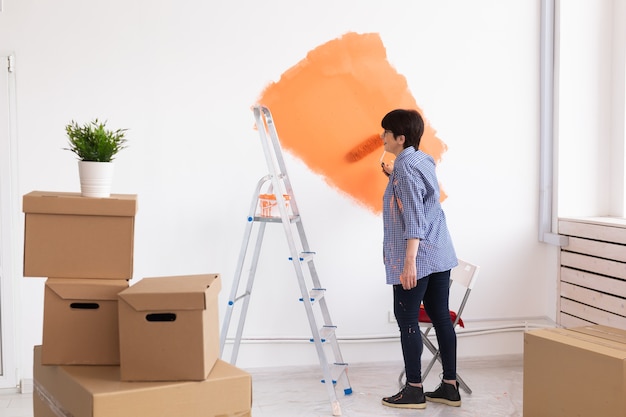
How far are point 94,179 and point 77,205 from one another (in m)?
0.13

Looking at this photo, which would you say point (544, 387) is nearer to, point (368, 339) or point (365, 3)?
point (368, 339)

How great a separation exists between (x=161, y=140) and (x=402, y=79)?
1.37 m

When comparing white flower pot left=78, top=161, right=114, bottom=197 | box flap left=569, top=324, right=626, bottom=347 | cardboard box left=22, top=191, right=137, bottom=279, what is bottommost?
box flap left=569, top=324, right=626, bottom=347

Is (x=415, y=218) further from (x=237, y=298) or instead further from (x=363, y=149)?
(x=237, y=298)

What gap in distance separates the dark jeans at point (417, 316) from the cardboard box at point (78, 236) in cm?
149

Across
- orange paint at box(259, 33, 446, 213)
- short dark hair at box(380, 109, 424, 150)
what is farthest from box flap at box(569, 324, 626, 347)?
orange paint at box(259, 33, 446, 213)

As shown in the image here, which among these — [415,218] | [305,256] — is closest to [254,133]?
[305,256]

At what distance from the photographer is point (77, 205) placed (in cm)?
232

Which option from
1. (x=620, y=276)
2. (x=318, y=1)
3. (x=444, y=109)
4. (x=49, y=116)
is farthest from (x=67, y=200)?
(x=620, y=276)

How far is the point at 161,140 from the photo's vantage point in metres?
3.77

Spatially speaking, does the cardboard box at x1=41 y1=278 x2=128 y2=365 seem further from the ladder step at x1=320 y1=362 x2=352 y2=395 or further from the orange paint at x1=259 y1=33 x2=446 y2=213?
the orange paint at x1=259 y1=33 x2=446 y2=213

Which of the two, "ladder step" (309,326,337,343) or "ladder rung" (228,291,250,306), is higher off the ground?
"ladder rung" (228,291,250,306)

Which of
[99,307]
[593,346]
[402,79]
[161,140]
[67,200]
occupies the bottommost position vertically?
[593,346]

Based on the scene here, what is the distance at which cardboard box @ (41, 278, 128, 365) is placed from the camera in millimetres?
2279
